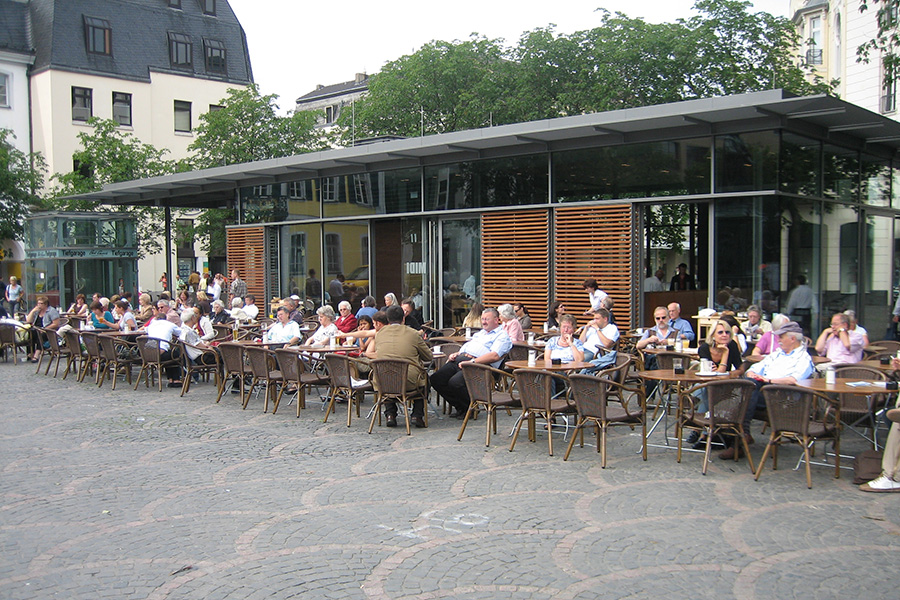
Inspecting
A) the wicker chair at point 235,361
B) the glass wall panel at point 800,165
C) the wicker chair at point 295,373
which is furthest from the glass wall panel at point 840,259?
the wicker chair at point 235,361

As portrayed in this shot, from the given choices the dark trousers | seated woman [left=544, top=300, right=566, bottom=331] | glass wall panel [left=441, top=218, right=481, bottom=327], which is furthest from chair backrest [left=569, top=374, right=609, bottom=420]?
glass wall panel [left=441, top=218, right=481, bottom=327]

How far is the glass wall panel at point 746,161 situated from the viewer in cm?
1204

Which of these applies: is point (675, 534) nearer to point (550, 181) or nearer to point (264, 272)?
point (550, 181)

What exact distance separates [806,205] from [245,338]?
31.9 feet

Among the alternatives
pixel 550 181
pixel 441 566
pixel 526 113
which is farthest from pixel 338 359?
pixel 526 113

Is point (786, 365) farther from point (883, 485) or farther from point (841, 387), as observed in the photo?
point (883, 485)

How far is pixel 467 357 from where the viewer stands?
32.2ft

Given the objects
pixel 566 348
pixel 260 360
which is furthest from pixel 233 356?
pixel 566 348

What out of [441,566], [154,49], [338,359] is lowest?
[441,566]

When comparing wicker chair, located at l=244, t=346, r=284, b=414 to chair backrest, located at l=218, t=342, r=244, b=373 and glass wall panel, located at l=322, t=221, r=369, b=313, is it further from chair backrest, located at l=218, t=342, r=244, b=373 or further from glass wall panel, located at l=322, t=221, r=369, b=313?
glass wall panel, located at l=322, t=221, r=369, b=313

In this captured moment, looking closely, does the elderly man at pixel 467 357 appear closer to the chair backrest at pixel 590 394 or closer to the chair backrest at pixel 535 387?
the chair backrest at pixel 535 387

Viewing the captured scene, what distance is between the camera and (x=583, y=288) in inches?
549

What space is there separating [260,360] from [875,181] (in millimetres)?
12595

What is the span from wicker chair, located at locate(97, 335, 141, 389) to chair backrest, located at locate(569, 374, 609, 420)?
835 centimetres
